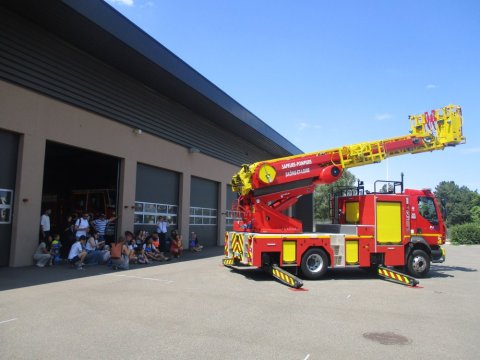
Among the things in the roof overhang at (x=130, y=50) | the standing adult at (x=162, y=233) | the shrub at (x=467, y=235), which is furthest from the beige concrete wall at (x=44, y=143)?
the shrub at (x=467, y=235)

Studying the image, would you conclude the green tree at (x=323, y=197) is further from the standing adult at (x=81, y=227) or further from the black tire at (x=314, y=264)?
the standing adult at (x=81, y=227)

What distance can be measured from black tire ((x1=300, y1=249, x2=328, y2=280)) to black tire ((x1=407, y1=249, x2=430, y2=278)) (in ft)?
9.63

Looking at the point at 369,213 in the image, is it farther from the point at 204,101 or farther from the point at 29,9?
the point at 29,9

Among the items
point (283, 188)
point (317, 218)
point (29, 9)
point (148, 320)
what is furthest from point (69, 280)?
point (317, 218)

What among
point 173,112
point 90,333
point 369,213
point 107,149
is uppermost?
point 173,112

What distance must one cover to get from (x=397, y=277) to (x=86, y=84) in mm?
Answer: 11440

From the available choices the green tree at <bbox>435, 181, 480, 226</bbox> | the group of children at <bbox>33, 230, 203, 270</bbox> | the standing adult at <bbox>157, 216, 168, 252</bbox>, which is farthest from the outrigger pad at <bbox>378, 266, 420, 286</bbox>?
the green tree at <bbox>435, 181, 480, 226</bbox>

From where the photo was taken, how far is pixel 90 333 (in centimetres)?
562

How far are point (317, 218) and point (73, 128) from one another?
159 ft

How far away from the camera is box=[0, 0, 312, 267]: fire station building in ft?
36.9

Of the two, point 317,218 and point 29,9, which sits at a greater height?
point 29,9

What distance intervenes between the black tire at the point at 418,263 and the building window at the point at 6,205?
1175 centimetres

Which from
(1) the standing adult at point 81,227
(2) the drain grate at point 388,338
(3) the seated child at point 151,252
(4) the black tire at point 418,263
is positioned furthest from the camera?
(3) the seated child at point 151,252

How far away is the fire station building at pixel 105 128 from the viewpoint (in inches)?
442
